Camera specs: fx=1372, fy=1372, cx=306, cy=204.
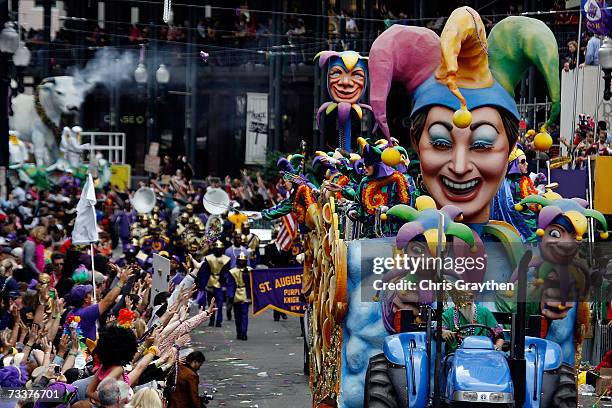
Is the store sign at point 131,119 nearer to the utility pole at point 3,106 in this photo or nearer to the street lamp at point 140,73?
the street lamp at point 140,73

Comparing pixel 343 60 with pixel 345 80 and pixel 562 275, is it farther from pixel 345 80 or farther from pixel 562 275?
pixel 562 275

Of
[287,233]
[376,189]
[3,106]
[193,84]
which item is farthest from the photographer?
[193,84]

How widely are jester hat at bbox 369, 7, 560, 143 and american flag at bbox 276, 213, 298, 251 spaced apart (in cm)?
909

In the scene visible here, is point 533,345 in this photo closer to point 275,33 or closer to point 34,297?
point 34,297

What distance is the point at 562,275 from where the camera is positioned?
1071 cm

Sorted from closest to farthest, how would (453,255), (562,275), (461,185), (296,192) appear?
(453,255) < (562,275) < (461,185) < (296,192)

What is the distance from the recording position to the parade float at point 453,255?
9.91 m

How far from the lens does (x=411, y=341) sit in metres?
10.2

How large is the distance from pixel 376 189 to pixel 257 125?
3526 centimetres

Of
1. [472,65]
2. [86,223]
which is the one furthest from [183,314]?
[86,223]

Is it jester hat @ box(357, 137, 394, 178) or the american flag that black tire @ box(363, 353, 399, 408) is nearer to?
jester hat @ box(357, 137, 394, 178)

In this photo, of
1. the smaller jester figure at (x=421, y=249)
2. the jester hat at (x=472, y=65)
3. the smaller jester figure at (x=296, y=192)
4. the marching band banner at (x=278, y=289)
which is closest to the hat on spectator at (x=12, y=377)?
the smaller jester figure at (x=421, y=249)

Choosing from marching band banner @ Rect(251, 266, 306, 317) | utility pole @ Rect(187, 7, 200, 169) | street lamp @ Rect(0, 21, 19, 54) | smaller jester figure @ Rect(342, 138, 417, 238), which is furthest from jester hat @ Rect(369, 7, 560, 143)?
utility pole @ Rect(187, 7, 200, 169)

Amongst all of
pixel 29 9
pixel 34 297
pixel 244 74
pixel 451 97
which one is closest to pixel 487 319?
pixel 451 97
